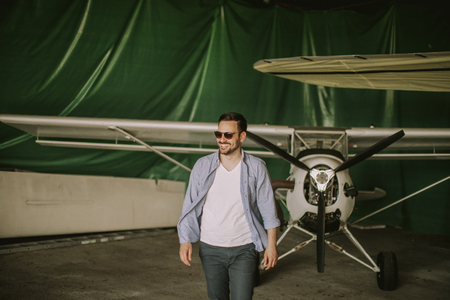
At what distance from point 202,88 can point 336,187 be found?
3.67 meters

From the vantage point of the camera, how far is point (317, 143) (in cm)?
463

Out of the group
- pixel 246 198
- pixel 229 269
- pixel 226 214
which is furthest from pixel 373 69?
pixel 229 269

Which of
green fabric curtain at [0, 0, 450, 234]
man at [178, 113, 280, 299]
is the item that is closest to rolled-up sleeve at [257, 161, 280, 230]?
man at [178, 113, 280, 299]

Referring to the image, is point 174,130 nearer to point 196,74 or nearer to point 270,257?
point 196,74

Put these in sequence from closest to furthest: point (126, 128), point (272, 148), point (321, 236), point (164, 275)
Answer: point (321, 236)
point (272, 148)
point (164, 275)
point (126, 128)

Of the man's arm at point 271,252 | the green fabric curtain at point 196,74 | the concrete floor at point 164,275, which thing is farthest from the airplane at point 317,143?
the man's arm at point 271,252

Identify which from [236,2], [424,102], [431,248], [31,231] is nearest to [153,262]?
[31,231]

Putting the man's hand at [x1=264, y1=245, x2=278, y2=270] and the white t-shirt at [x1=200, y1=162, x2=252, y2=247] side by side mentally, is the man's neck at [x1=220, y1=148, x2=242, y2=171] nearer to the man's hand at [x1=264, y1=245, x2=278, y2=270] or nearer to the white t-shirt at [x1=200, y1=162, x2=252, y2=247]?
the white t-shirt at [x1=200, y1=162, x2=252, y2=247]

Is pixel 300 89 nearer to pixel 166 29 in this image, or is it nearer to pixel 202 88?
pixel 202 88

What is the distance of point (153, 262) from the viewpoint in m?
4.55

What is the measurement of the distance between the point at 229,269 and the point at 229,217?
295 millimetres

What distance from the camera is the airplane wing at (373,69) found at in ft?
10.3

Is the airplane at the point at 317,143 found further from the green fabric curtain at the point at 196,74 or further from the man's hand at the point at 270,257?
the man's hand at the point at 270,257

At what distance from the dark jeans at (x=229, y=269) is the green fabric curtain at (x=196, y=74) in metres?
4.56
